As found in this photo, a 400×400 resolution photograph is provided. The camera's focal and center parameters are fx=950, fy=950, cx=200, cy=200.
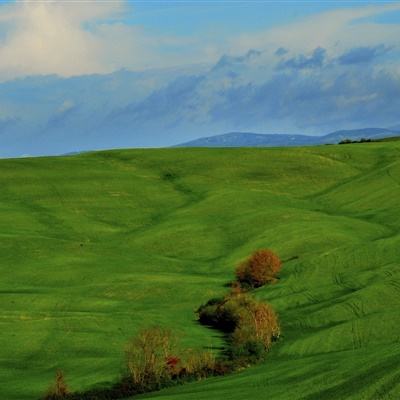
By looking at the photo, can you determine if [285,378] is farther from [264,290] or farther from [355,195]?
[355,195]

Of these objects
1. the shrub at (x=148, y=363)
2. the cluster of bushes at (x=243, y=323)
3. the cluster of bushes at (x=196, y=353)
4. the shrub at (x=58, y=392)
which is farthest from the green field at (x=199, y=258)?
the shrub at (x=58, y=392)

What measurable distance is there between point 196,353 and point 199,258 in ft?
160

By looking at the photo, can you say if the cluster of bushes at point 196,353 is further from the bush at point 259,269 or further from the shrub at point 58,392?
the bush at point 259,269

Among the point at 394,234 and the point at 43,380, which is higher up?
the point at 394,234

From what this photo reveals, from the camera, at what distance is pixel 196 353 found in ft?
250

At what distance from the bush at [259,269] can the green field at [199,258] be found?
6.17 ft

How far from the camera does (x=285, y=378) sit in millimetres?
59344

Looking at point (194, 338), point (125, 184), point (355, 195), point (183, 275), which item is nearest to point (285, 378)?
point (194, 338)

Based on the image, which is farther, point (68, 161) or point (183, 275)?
point (68, 161)

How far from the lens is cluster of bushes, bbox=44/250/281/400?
66.4 m

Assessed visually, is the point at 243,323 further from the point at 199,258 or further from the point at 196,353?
the point at 199,258

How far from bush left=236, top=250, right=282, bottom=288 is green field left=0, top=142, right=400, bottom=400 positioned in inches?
74.1

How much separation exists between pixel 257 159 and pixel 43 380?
11664cm

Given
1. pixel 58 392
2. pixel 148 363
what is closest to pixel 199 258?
pixel 148 363
